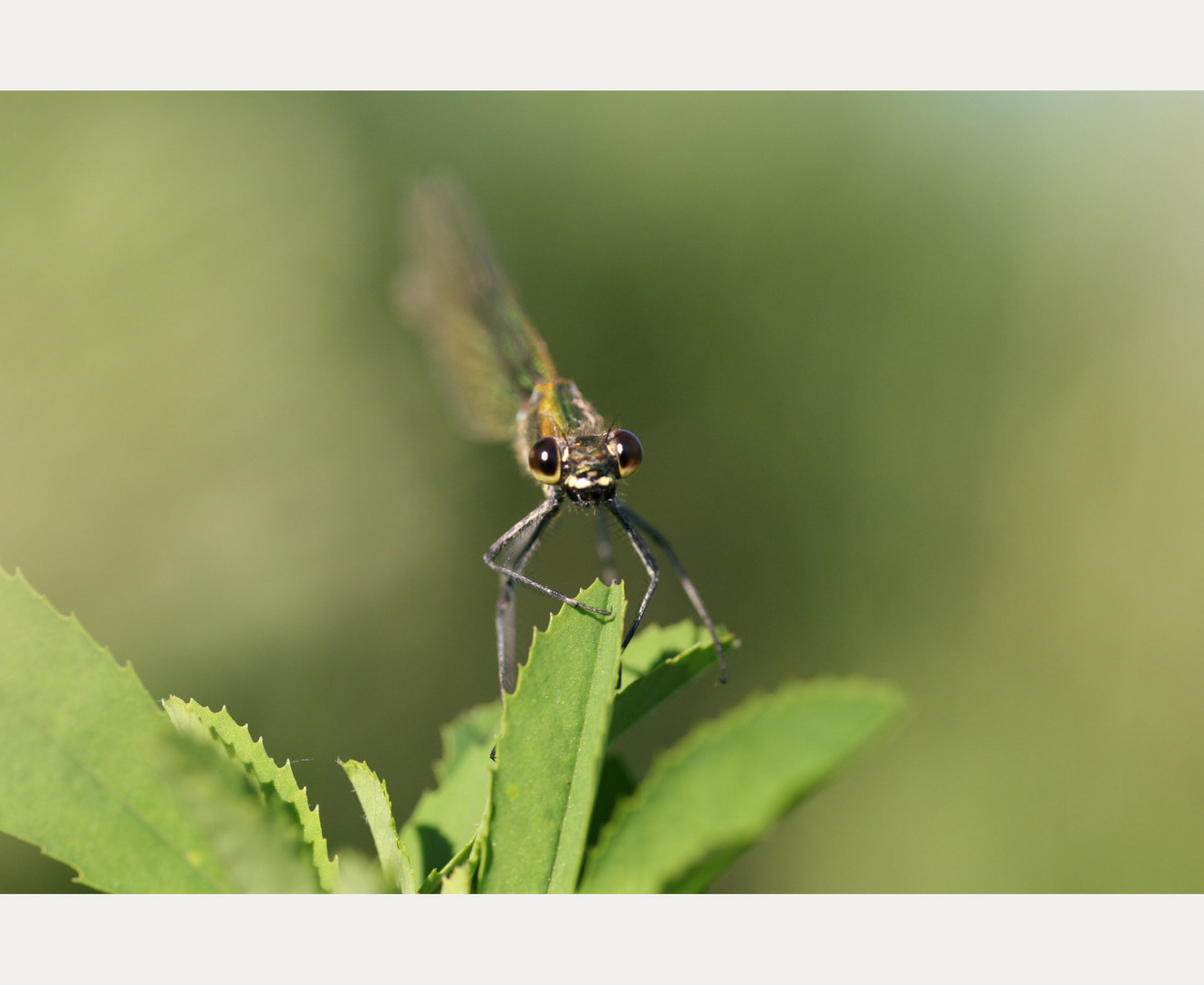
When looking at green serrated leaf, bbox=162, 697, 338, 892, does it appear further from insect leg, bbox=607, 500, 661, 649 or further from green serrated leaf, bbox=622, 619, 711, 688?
insect leg, bbox=607, 500, 661, 649

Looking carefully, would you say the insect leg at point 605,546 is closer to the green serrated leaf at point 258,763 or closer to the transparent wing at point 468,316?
the transparent wing at point 468,316

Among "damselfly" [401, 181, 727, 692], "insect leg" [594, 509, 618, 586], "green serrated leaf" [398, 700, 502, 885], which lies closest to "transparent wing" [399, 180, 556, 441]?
"damselfly" [401, 181, 727, 692]

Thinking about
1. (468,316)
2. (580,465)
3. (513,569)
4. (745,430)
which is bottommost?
(513,569)

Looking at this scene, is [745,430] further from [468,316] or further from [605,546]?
[605,546]

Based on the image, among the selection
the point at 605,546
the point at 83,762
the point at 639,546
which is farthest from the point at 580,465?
the point at 83,762

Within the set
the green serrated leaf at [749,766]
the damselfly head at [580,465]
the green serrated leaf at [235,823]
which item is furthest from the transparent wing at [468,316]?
the green serrated leaf at [749,766]

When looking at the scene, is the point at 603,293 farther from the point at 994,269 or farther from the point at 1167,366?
the point at 1167,366
